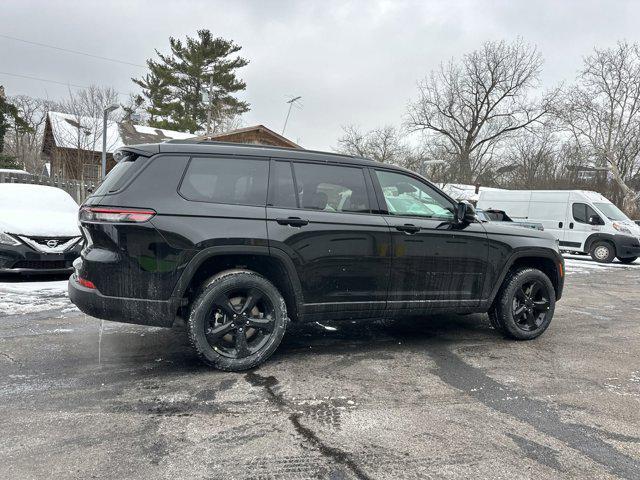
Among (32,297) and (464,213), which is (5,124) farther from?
(464,213)

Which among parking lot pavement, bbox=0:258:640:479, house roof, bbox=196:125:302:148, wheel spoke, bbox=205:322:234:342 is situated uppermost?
house roof, bbox=196:125:302:148

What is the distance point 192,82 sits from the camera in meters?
41.7

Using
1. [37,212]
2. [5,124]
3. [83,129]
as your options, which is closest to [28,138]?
[5,124]

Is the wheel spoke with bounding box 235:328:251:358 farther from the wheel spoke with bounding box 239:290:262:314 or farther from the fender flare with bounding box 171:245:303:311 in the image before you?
the fender flare with bounding box 171:245:303:311

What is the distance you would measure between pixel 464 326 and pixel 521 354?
1.14 m

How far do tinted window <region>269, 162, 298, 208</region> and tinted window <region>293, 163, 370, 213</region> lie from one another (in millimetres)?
73

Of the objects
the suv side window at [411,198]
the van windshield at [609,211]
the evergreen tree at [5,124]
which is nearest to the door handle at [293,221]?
the suv side window at [411,198]

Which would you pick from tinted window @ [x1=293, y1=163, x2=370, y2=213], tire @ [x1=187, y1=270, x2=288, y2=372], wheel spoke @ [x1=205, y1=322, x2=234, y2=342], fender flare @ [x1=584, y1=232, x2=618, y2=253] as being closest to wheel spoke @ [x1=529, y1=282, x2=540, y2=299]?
tinted window @ [x1=293, y1=163, x2=370, y2=213]

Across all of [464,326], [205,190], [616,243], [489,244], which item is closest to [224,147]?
[205,190]

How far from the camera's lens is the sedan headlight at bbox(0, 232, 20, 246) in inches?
282

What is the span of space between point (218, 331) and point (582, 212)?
51.0 ft

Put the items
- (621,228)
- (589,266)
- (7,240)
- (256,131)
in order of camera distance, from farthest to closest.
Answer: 1. (256,131)
2. (621,228)
3. (589,266)
4. (7,240)

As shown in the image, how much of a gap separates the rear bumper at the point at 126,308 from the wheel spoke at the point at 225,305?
0.32 m

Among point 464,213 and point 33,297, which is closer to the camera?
point 464,213
